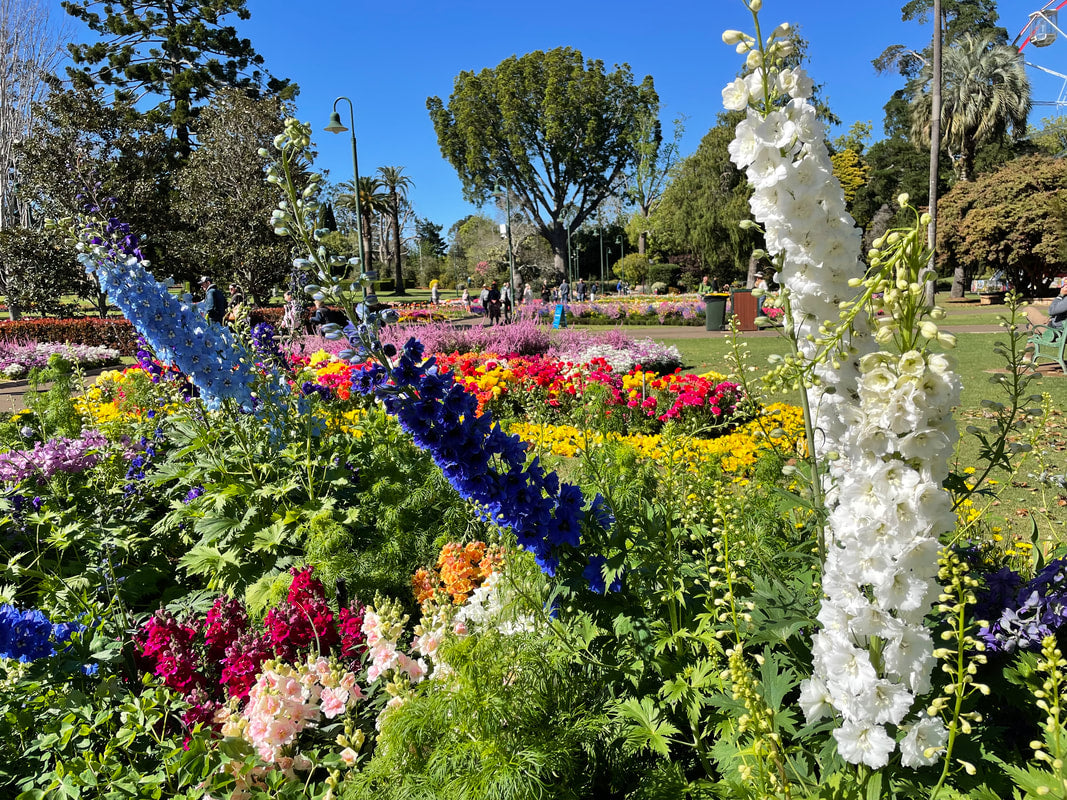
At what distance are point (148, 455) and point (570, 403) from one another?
3.99 meters

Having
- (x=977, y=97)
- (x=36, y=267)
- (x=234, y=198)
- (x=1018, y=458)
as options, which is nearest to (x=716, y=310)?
(x=1018, y=458)

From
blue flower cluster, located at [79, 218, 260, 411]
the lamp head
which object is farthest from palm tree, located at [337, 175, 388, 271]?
blue flower cluster, located at [79, 218, 260, 411]

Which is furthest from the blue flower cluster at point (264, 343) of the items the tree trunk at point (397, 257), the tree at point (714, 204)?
the tree trunk at point (397, 257)

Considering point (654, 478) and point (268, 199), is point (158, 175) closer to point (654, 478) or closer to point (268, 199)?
point (268, 199)

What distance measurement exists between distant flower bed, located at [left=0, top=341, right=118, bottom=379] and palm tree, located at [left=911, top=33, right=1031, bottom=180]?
38.5 m

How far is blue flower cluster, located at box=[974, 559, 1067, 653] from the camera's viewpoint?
168 cm

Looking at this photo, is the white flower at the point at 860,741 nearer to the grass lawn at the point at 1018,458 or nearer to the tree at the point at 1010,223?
the grass lawn at the point at 1018,458

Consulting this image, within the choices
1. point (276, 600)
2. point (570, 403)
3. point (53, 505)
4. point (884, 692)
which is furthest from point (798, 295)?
point (570, 403)

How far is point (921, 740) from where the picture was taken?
4.21ft

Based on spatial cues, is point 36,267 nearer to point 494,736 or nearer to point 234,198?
point 234,198

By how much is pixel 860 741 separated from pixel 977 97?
41538 millimetres

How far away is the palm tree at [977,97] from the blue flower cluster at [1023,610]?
3955 cm

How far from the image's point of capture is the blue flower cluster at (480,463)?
218cm

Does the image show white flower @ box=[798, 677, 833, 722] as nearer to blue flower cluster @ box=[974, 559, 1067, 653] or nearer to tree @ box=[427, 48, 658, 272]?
blue flower cluster @ box=[974, 559, 1067, 653]
